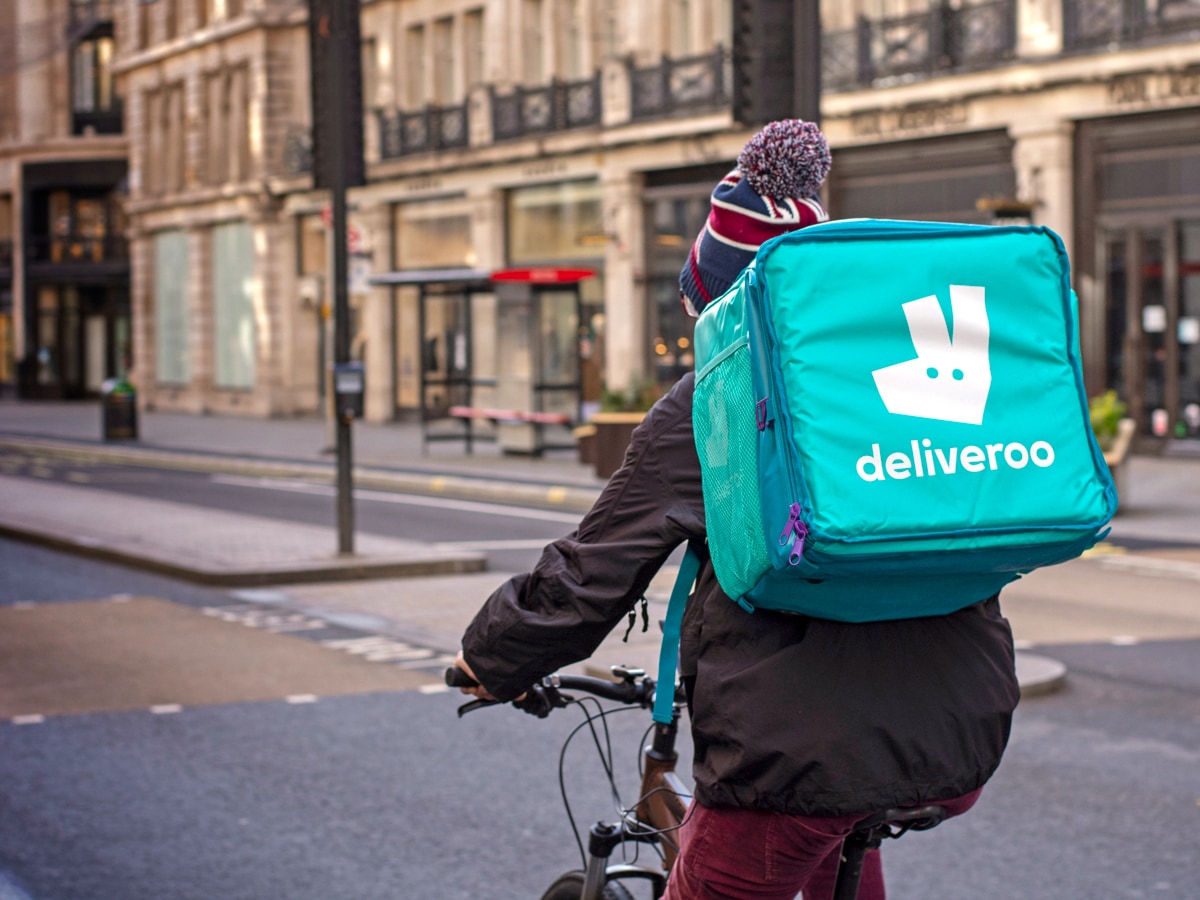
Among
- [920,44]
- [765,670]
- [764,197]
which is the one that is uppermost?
[920,44]

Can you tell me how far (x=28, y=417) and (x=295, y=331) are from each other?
693 centimetres

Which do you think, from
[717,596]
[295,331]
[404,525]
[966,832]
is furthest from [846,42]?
[717,596]

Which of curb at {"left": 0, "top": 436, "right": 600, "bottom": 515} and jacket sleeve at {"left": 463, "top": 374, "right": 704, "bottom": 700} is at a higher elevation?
jacket sleeve at {"left": 463, "top": 374, "right": 704, "bottom": 700}

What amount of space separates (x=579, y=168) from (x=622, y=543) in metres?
30.5

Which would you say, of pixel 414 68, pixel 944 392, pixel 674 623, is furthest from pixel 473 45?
pixel 944 392

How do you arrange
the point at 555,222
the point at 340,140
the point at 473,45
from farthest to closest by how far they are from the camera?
the point at 473,45
the point at 555,222
the point at 340,140

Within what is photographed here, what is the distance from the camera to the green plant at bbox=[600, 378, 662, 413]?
2147cm

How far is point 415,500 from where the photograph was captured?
19531mm

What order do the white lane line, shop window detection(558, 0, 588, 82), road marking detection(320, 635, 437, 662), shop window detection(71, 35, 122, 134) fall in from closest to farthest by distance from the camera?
road marking detection(320, 635, 437, 662) < the white lane line < shop window detection(558, 0, 588, 82) < shop window detection(71, 35, 122, 134)

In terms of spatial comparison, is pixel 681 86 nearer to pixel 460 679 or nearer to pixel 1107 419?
pixel 1107 419

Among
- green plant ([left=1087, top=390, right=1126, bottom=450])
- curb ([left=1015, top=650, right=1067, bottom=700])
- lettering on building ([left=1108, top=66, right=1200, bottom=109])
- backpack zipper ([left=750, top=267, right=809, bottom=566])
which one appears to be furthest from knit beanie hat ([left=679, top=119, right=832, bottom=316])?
lettering on building ([left=1108, top=66, right=1200, bottom=109])

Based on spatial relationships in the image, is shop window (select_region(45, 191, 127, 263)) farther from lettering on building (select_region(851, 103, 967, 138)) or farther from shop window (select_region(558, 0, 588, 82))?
lettering on building (select_region(851, 103, 967, 138))

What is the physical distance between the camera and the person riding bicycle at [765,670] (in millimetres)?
2455

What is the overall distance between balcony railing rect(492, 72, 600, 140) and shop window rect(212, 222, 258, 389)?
11116 millimetres
